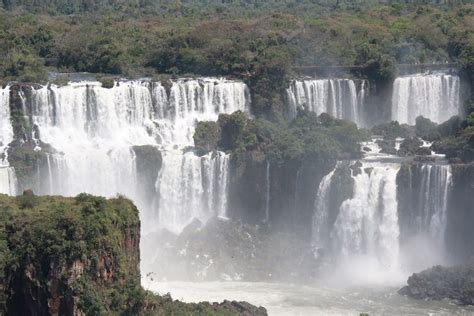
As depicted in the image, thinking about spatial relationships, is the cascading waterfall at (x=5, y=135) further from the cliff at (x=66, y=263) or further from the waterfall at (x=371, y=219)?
the cliff at (x=66, y=263)

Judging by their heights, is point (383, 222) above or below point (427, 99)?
below

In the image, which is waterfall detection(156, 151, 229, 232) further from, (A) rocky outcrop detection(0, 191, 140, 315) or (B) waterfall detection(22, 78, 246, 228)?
(A) rocky outcrop detection(0, 191, 140, 315)

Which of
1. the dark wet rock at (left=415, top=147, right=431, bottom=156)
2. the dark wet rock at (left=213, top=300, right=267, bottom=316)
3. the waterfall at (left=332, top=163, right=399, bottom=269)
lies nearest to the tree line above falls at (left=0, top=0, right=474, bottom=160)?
the dark wet rock at (left=415, top=147, right=431, bottom=156)

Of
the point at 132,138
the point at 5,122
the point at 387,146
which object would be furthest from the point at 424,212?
the point at 5,122

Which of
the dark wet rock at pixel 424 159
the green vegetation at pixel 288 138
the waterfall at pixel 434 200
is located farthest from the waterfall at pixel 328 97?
the waterfall at pixel 434 200

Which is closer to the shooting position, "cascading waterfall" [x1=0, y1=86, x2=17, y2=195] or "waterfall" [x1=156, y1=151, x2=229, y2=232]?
"cascading waterfall" [x1=0, y1=86, x2=17, y2=195]

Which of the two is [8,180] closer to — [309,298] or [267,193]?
[267,193]
